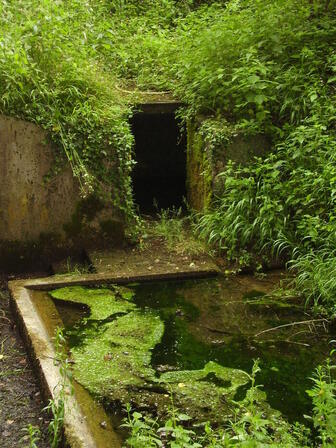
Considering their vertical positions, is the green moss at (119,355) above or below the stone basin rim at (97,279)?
below

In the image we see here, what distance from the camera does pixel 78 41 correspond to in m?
7.12

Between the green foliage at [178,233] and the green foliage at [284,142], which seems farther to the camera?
the green foliage at [178,233]

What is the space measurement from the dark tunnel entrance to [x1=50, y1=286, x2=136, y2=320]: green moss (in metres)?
2.43

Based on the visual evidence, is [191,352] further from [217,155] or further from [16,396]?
[217,155]

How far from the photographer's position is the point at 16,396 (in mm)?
4383

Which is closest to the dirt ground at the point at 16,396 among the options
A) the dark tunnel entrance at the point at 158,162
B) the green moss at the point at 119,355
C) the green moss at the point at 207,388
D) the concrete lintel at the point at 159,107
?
the green moss at the point at 119,355

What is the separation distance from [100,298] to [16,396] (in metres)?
1.42

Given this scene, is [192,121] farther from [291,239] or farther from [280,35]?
[291,239]

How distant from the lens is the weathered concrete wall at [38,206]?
20.6 ft

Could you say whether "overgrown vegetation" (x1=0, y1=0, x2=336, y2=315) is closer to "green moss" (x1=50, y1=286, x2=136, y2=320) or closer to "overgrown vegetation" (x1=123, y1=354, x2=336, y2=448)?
"green moss" (x1=50, y1=286, x2=136, y2=320)

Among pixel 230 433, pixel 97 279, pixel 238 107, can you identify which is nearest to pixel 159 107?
pixel 238 107

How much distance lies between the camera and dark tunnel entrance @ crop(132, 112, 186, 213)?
8.25m

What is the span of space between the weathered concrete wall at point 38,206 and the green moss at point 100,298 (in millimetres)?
927

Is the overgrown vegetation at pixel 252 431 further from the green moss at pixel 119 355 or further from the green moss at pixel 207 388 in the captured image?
the green moss at pixel 119 355
